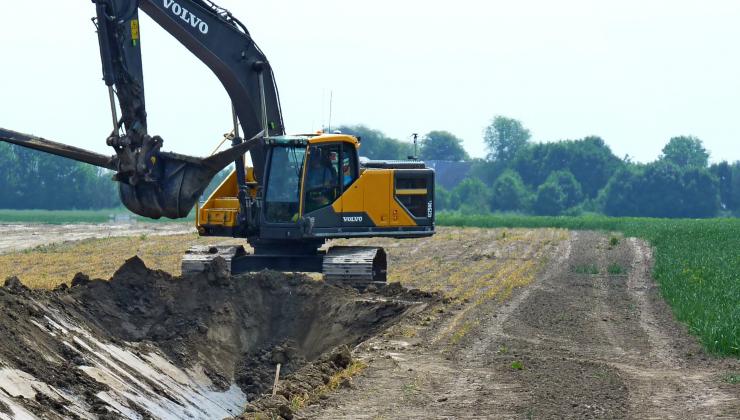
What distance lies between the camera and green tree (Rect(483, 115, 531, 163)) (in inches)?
5994

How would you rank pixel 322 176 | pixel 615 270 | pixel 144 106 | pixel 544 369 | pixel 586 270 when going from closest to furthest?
pixel 544 369
pixel 144 106
pixel 322 176
pixel 615 270
pixel 586 270

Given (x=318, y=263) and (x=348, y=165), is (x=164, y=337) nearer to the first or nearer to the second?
(x=318, y=263)

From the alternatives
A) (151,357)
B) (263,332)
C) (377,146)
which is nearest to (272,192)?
(263,332)

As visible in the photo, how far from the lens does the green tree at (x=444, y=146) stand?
137m

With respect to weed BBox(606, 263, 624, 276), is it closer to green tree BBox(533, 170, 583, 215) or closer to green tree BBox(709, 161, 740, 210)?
green tree BBox(533, 170, 583, 215)

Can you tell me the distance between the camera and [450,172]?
129m

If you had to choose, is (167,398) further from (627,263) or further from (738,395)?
(627,263)

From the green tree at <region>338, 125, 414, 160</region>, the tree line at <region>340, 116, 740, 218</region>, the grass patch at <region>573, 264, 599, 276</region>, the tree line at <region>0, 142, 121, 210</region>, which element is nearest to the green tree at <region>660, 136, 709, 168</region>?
the tree line at <region>340, 116, 740, 218</region>

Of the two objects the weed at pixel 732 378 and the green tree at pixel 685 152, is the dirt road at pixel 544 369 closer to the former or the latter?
the weed at pixel 732 378

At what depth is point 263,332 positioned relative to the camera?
1936cm

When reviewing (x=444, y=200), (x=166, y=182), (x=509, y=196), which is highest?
(x=509, y=196)

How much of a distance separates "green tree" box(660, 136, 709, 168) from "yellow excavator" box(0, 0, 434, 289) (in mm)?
133411

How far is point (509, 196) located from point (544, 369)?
345 feet

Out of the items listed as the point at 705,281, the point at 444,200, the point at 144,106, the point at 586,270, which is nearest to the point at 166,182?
the point at 144,106
